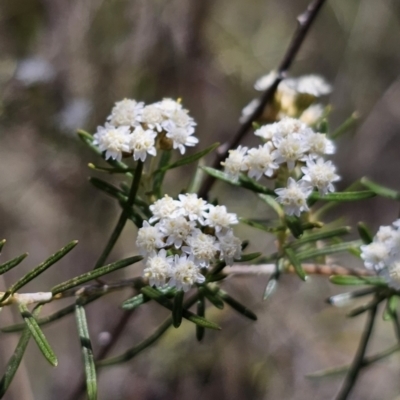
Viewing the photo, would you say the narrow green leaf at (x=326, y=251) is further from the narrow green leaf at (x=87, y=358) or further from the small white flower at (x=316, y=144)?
the narrow green leaf at (x=87, y=358)

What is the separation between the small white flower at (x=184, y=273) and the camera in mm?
572

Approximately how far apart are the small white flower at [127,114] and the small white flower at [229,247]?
222 mm

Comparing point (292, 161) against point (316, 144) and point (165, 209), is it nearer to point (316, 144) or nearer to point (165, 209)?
point (316, 144)

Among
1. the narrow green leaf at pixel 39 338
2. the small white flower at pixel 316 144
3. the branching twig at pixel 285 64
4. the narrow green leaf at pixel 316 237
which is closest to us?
the narrow green leaf at pixel 39 338

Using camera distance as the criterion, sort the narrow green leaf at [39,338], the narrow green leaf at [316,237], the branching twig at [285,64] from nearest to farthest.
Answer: the narrow green leaf at [39,338] < the narrow green leaf at [316,237] < the branching twig at [285,64]

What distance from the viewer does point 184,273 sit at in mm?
573

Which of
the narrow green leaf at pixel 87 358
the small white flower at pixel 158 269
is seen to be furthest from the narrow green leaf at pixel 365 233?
the narrow green leaf at pixel 87 358

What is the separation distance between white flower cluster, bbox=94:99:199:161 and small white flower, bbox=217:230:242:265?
154 millimetres

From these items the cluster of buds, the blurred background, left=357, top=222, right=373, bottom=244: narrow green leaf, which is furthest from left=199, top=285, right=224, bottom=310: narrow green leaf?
the blurred background

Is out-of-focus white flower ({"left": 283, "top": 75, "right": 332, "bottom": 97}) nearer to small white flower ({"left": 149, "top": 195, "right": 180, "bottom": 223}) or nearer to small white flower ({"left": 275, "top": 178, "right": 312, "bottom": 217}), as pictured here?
small white flower ({"left": 275, "top": 178, "right": 312, "bottom": 217})

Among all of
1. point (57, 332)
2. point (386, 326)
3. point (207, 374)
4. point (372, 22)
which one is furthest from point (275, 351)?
point (372, 22)

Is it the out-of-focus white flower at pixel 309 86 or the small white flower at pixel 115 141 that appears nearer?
the small white flower at pixel 115 141

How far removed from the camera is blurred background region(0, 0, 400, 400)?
163 cm

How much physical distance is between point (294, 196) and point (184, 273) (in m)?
0.19
